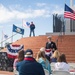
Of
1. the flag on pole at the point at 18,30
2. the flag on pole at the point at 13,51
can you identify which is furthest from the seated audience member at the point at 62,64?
the flag on pole at the point at 18,30

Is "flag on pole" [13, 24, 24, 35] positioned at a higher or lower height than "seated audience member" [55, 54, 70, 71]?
higher

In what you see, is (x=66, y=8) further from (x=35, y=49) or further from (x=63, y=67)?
(x=63, y=67)

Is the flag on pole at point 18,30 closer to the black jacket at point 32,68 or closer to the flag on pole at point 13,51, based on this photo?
the flag on pole at point 13,51

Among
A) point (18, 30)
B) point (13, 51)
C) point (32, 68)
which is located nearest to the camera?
point (32, 68)

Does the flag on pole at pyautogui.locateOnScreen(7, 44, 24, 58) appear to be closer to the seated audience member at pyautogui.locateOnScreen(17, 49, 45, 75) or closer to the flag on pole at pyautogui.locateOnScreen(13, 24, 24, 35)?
the seated audience member at pyautogui.locateOnScreen(17, 49, 45, 75)

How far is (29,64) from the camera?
18.1 ft

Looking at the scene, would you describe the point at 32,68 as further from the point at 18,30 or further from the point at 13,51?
the point at 18,30

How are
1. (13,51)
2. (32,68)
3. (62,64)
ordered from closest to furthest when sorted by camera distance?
1. (32,68)
2. (62,64)
3. (13,51)

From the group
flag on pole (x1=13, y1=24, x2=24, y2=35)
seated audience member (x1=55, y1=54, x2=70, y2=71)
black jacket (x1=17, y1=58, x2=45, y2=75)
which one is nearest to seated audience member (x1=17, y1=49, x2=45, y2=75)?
black jacket (x1=17, y1=58, x2=45, y2=75)

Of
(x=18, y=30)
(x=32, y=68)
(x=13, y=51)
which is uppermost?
(x=18, y=30)

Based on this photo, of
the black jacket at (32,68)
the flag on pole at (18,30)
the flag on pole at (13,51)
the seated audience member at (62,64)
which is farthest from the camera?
the flag on pole at (18,30)

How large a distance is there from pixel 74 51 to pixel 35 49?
136 inches

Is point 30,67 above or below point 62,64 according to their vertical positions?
above

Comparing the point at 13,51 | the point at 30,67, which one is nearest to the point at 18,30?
the point at 13,51
